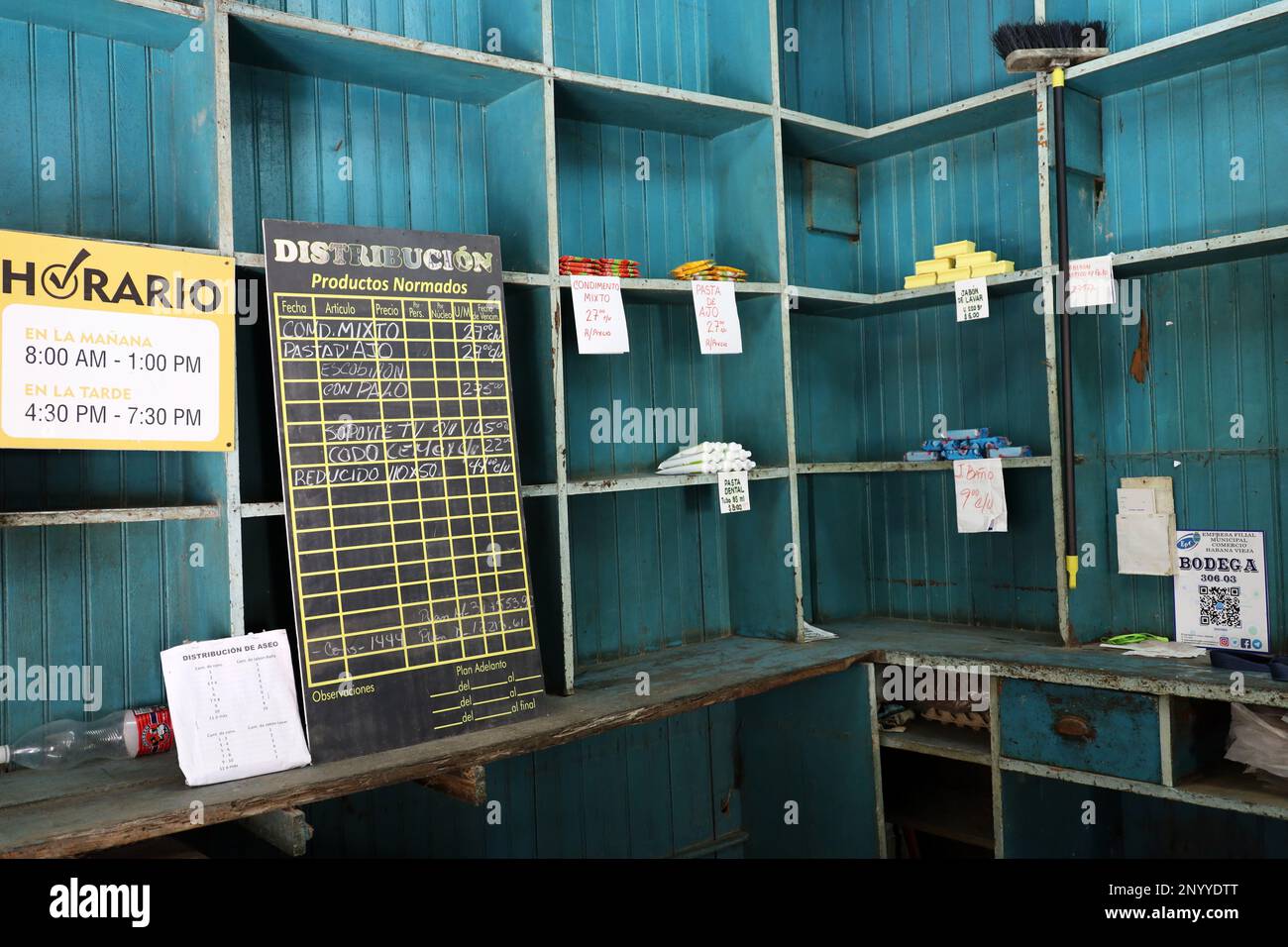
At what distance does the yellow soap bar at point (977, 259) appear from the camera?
3369 millimetres

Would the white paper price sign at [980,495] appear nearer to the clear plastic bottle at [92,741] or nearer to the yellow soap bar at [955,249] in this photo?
the yellow soap bar at [955,249]

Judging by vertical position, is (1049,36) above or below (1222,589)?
above

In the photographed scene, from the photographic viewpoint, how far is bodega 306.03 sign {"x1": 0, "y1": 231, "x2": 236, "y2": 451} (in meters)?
2.11

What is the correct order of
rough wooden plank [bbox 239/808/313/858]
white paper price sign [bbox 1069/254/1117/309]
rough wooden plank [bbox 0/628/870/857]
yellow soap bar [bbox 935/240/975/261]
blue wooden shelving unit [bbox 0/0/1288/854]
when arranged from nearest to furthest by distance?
rough wooden plank [bbox 0/628/870/857], rough wooden plank [bbox 239/808/313/858], blue wooden shelving unit [bbox 0/0/1288/854], white paper price sign [bbox 1069/254/1117/309], yellow soap bar [bbox 935/240/975/261]

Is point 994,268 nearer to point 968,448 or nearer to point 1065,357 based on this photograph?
point 1065,357

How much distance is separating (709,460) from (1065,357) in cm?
113

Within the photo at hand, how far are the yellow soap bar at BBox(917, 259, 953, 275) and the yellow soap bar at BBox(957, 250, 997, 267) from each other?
0.15 ft

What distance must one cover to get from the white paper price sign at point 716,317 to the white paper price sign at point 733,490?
0.39 m

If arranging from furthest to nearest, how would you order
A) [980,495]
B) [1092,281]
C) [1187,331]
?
[980,495] < [1187,331] < [1092,281]

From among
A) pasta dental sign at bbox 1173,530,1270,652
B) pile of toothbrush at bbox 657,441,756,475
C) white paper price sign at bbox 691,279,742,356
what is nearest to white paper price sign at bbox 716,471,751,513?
pile of toothbrush at bbox 657,441,756,475

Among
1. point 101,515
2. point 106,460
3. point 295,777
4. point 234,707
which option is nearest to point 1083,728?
point 295,777

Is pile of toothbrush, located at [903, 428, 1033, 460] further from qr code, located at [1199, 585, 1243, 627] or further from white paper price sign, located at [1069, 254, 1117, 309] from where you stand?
qr code, located at [1199, 585, 1243, 627]

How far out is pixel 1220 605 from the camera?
315 centimetres

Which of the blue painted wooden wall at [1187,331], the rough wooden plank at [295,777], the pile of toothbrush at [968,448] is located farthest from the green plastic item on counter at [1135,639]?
the rough wooden plank at [295,777]
